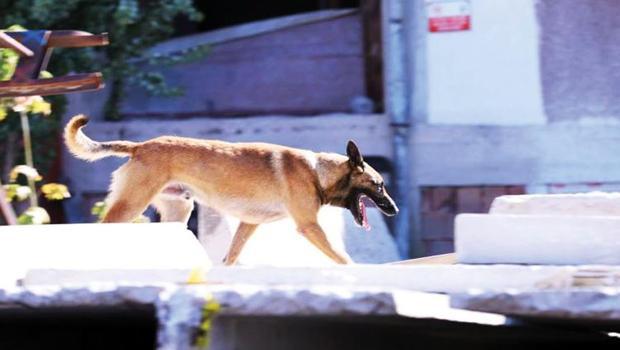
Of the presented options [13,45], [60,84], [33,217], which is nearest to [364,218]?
[33,217]

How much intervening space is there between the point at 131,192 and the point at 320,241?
1.03 m

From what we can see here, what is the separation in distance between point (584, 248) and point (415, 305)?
1.09 m

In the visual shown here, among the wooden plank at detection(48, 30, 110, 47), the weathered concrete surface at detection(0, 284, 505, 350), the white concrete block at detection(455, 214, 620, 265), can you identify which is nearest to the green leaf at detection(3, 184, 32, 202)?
the wooden plank at detection(48, 30, 110, 47)

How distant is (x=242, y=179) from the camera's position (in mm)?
6961

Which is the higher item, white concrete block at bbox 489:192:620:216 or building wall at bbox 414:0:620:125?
building wall at bbox 414:0:620:125

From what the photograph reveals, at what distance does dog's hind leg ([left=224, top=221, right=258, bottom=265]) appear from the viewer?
6.55m

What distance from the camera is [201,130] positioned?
9.54 meters

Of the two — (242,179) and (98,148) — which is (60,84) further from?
(242,179)

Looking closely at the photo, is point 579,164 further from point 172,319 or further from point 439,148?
point 172,319

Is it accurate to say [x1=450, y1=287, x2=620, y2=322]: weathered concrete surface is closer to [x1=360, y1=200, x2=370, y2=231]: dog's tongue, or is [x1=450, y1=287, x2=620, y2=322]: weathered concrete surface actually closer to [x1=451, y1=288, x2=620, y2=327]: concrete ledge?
[x1=451, y1=288, x2=620, y2=327]: concrete ledge

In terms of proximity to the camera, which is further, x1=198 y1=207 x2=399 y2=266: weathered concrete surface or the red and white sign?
the red and white sign

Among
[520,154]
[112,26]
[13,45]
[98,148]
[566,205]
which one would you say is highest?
[112,26]

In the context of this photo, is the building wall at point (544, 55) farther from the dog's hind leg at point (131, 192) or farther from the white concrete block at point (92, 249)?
the white concrete block at point (92, 249)

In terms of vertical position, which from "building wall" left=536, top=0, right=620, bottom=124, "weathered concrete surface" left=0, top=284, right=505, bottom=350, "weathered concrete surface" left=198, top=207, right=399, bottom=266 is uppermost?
"building wall" left=536, top=0, right=620, bottom=124
